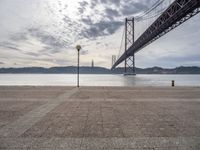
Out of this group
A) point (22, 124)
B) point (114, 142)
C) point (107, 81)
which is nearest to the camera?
point (114, 142)

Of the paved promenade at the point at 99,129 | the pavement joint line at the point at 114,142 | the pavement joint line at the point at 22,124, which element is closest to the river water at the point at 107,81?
the paved promenade at the point at 99,129

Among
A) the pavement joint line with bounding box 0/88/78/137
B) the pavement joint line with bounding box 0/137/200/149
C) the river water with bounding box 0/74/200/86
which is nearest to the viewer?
the pavement joint line with bounding box 0/137/200/149

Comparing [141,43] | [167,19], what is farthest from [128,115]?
[141,43]

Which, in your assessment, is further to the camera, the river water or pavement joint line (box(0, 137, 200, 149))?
the river water

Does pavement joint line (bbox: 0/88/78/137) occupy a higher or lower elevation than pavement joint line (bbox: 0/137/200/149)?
higher

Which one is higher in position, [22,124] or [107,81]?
[22,124]

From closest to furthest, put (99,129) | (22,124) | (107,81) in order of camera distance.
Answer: (99,129)
(22,124)
(107,81)

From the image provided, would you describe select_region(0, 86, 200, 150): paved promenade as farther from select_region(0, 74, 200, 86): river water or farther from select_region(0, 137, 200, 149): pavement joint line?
select_region(0, 74, 200, 86): river water

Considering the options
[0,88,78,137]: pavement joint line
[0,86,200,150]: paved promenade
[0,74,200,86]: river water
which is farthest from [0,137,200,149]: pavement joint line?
[0,74,200,86]: river water

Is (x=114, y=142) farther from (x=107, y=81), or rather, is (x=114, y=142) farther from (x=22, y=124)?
(x=107, y=81)

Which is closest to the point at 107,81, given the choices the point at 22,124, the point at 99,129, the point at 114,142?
the point at 22,124

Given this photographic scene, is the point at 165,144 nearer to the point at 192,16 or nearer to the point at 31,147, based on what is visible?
the point at 31,147

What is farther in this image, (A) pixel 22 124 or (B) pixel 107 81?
(B) pixel 107 81

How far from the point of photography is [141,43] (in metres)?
50.1
